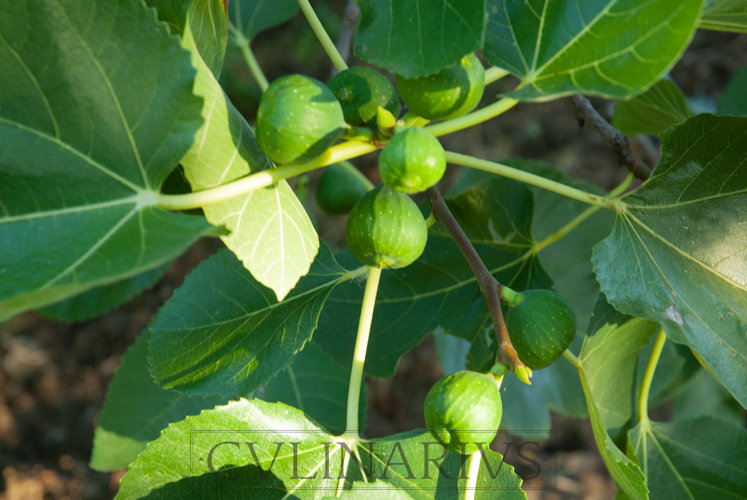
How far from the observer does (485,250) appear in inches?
50.3

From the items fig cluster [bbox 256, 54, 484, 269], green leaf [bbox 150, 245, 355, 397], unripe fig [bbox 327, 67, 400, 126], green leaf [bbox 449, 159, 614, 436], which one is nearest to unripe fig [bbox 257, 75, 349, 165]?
fig cluster [bbox 256, 54, 484, 269]

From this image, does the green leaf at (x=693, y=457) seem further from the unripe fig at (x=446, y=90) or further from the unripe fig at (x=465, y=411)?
the unripe fig at (x=446, y=90)

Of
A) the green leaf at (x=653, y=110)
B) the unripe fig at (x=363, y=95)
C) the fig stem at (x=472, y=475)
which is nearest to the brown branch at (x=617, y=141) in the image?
the green leaf at (x=653, y=110)

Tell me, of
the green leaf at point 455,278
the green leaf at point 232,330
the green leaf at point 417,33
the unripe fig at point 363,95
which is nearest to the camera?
the green leaf at point 417,33

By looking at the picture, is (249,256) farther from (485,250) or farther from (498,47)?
(485,250)

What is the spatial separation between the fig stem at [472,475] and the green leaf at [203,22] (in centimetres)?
73

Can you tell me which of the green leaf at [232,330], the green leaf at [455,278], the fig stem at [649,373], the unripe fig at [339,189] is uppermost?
the green leaf at [232,330]

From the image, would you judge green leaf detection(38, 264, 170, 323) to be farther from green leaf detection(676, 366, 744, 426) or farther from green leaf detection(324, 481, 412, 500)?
green leaf detection(676, 366, 744, 426)

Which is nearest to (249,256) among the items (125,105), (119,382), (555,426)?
(125,105)

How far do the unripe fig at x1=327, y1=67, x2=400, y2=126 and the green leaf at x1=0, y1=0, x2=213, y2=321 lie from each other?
0.25 m

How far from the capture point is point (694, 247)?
0.92 metres

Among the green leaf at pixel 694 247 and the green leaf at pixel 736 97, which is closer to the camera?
the green leaf at pixel 694 247

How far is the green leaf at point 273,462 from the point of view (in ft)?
2.87

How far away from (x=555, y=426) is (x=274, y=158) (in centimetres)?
252
